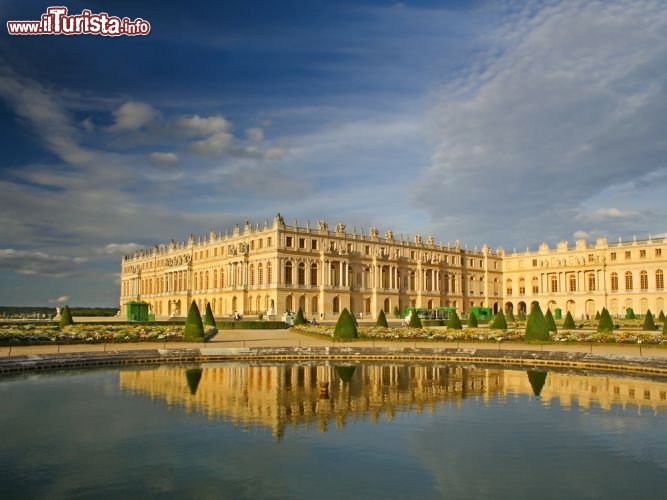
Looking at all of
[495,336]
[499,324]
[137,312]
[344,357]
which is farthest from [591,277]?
[344,357]

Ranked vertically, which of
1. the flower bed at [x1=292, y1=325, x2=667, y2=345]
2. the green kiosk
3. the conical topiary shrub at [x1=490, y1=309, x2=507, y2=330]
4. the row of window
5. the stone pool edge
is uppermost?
the row of window

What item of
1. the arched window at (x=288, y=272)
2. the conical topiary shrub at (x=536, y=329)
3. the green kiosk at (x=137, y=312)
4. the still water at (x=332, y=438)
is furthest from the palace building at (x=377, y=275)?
the still water at (x=332, y=438)

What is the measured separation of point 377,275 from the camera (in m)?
84.4

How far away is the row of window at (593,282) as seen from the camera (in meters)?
82.2

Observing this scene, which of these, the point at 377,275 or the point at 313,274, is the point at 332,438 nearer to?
the point at 313,274

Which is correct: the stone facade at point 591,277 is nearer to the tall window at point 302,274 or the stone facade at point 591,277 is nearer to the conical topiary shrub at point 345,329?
the tall window at point 302,274

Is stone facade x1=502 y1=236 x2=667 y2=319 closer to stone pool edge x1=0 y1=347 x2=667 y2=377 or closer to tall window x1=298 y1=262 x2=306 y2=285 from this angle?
tall window x1=298 y1=262 x2=306 y2=285

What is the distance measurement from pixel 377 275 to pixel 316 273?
10.6 m

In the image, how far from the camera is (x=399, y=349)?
104 feet

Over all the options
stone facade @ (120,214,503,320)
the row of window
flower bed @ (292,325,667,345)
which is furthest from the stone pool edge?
the row of window

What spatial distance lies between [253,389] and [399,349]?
12342 mm

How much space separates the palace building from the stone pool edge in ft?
133

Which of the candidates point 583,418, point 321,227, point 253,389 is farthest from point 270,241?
point 583,418

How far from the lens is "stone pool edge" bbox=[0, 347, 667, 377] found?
25.7m
